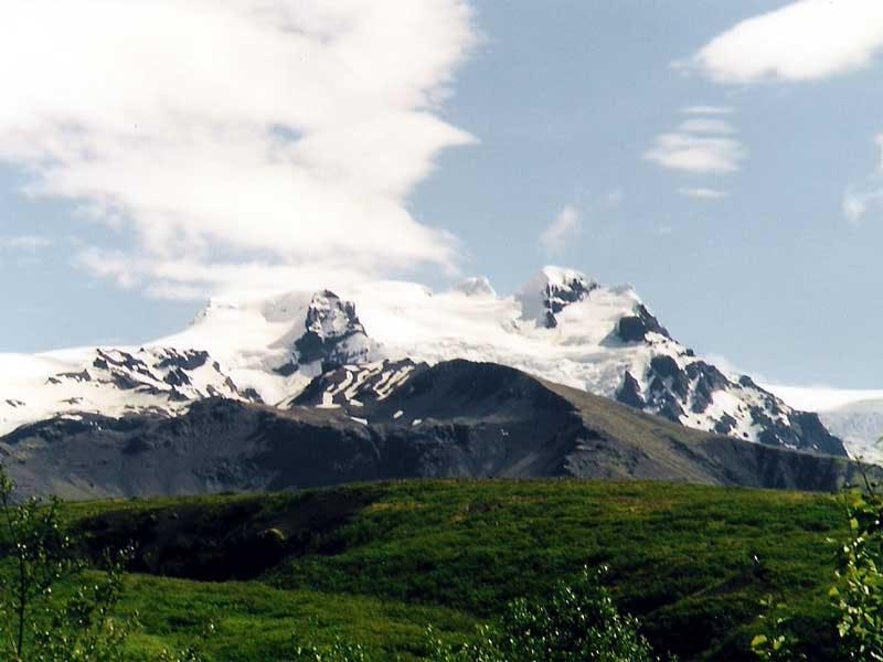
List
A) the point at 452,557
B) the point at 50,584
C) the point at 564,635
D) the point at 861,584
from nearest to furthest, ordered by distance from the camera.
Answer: the point at 861,584
the point at 50,584
the point at 564,635
the point at 452,557

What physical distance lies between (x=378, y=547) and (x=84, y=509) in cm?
3776

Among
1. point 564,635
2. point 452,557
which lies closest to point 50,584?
point 564,635

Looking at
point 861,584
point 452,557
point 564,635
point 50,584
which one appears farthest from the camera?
point 452,557

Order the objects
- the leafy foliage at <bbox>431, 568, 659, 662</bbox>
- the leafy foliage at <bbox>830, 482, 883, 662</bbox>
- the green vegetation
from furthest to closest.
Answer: the leafy foliage at <bbox>431, 568, 659, 662</bbox> < the green vegetation < the leafy foliage at <bbox>830, 482, 883, 662</bbox>

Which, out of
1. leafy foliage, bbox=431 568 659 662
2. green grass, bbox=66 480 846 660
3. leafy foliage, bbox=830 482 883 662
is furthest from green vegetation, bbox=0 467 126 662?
green grass, bbox=66 480 846 660

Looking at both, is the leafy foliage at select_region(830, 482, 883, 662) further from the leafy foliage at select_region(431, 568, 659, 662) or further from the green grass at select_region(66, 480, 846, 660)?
the green grass at select_region(66, 480, 846, 660)

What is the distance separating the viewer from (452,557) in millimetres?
81000

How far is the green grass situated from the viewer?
63.2 m

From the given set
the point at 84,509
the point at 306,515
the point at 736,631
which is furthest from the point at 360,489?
the point at 736,631

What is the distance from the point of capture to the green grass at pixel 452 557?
63156 millimetres

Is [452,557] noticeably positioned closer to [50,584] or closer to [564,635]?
[564,635]

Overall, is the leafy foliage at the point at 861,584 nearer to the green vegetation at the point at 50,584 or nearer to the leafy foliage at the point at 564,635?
the leafy foliage at the point at 564,635

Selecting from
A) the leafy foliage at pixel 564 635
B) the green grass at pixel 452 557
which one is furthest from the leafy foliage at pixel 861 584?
the green grass at pixel 452 557

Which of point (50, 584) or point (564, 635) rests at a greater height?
point (50, 584)
